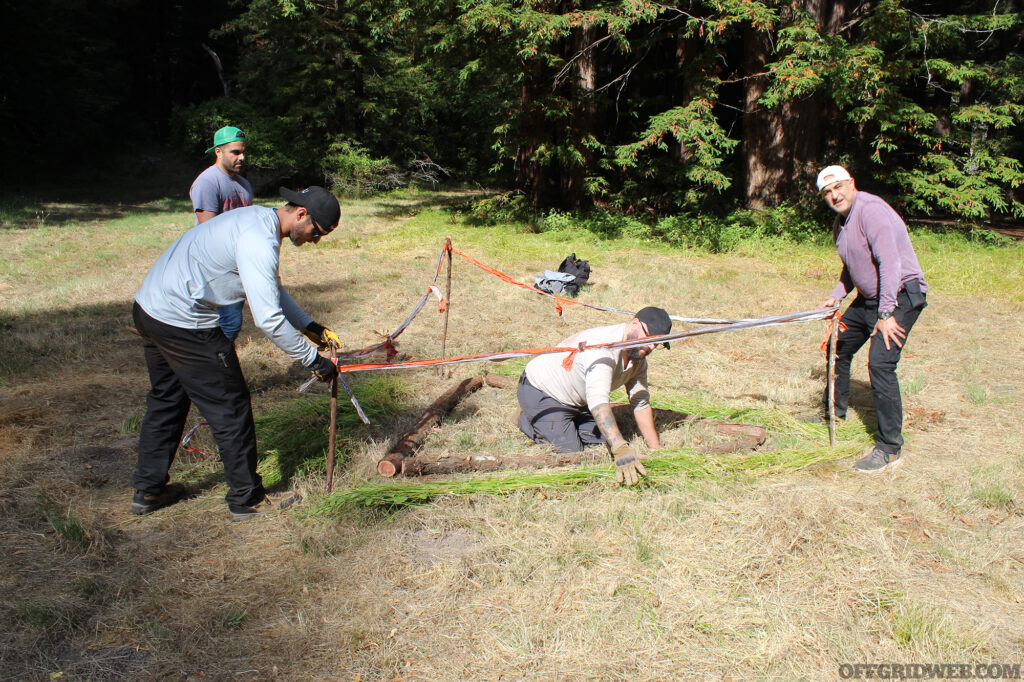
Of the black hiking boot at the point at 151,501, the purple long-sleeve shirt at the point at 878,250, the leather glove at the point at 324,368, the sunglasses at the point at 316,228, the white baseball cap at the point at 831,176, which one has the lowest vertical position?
the black hiking boot at the point at 151,501

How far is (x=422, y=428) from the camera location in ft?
14.9

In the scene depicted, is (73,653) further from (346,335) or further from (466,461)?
(346,335)

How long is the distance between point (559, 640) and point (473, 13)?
1095 centimetres

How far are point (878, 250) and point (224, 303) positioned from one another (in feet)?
11.7

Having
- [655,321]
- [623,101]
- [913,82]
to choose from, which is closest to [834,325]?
[655,321]

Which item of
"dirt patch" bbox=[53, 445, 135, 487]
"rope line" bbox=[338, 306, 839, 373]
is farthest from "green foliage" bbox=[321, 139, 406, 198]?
"rope line" bbox=[338, 306, 839, 373]

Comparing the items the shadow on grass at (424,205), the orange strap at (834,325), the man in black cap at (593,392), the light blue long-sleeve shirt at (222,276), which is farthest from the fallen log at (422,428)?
the shadow on grass at (424,205)

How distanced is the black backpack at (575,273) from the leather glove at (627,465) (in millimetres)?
4969

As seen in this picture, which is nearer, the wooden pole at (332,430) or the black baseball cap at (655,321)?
the wooden pole at (332,430)

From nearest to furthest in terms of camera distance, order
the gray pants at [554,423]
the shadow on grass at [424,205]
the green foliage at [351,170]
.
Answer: the gray pants at [554,423]
the shadow on grass at [424,205]
the green foliage at [351,170]

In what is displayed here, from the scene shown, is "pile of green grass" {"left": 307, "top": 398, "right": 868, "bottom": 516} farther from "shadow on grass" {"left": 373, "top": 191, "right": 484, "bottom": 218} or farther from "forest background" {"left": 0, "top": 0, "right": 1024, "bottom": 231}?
"shadow on grass" {"left": 373, "top": 191, "right": 484, "bottom": 218}

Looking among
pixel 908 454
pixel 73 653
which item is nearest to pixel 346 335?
pixel 73 653

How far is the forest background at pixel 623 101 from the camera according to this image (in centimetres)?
1125

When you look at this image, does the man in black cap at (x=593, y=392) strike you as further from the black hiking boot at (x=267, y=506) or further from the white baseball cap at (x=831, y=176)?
the black hiking boot at (x=267, y=506)
